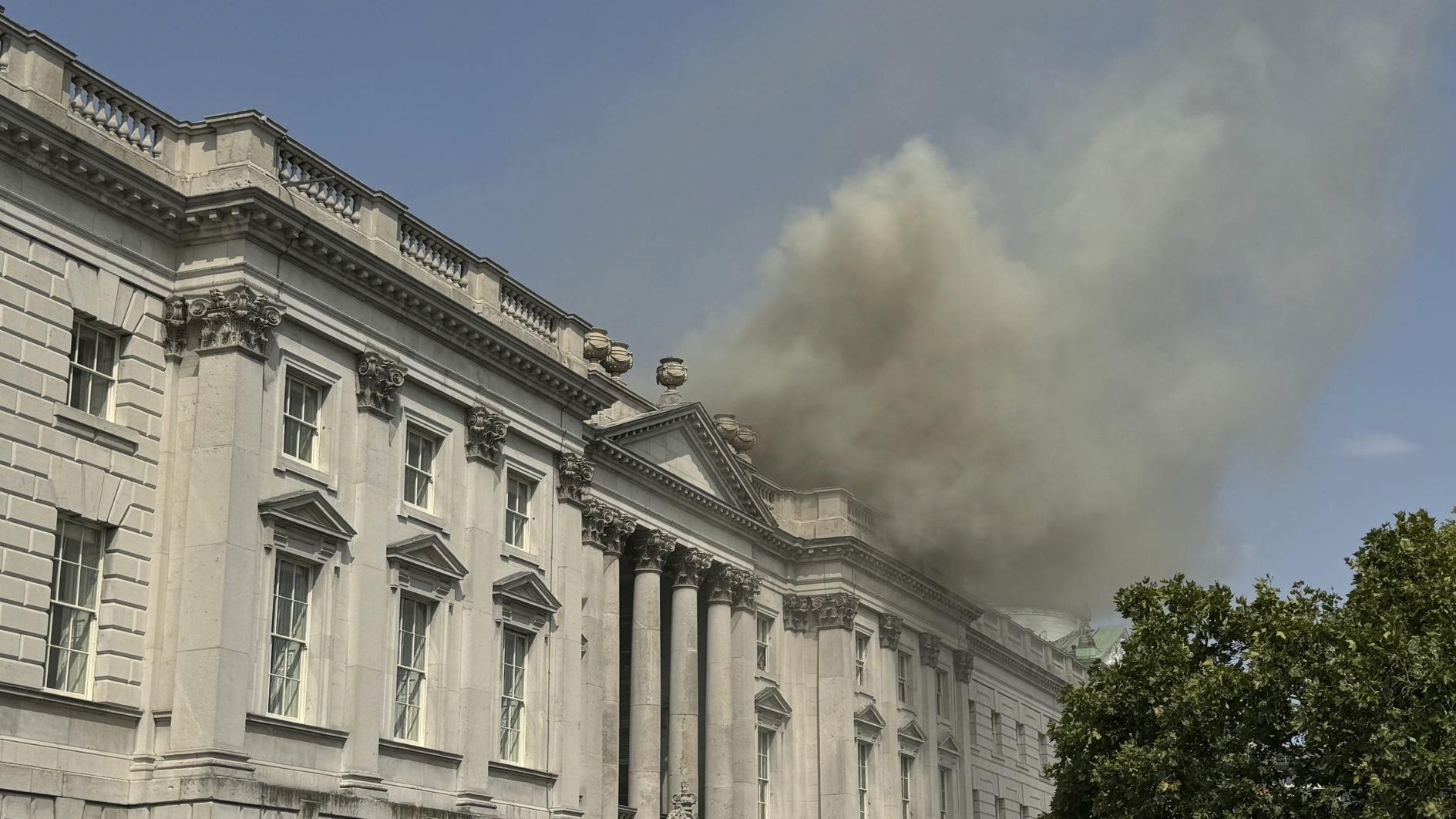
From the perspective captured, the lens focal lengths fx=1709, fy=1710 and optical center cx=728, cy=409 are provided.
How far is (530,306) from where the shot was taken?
37.4 meters

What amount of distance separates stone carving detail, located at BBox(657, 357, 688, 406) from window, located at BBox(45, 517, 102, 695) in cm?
2303

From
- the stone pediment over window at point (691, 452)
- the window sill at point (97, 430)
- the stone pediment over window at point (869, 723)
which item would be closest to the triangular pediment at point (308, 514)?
the window sill at point (97, 430)

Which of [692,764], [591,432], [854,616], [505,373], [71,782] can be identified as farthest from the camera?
[854,616]

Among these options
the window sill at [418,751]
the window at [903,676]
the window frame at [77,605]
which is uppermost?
the window at [903,676]

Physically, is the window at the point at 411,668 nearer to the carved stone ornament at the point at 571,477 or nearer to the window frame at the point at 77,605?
the carved stone ornament at the point at 571,477

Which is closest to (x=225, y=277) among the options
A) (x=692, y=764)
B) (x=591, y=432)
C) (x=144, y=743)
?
(x=144, y=743)

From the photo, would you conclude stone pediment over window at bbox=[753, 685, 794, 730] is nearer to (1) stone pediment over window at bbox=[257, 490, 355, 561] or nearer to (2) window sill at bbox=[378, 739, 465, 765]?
(2) window sill at bbox=[378, 739, 465, 765]

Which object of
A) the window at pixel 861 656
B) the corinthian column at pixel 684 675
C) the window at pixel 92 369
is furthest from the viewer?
the window at pixel 861 656

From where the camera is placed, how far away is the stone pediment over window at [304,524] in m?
→ 28.1

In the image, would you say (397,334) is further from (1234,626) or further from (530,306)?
(1234,626)

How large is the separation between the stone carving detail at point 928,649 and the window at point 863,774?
20.2 feet

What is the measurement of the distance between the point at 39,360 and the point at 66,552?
2923mm

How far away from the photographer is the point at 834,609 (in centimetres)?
5328

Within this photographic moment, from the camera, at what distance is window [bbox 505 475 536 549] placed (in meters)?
35.3
